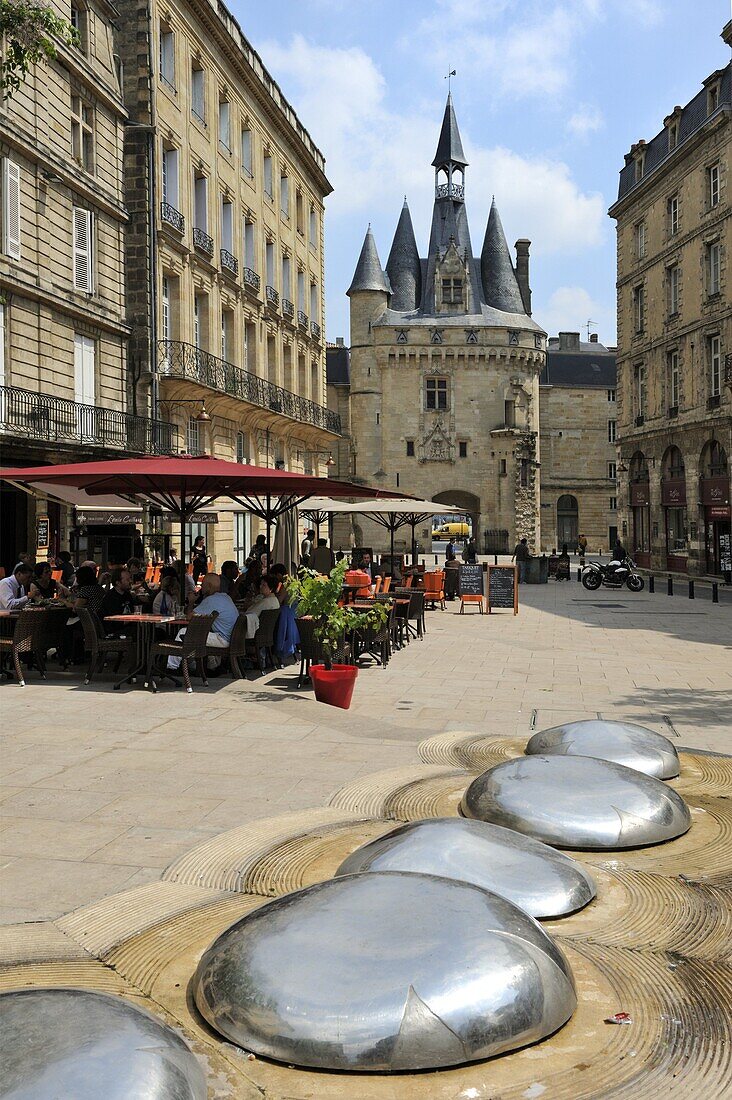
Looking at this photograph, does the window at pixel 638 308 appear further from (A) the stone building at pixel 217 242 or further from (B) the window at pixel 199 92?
(B) the window at pixel 199 92

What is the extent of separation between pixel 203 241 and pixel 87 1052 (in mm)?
27107

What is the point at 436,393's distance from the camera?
2366 inches

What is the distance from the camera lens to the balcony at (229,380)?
980 inches

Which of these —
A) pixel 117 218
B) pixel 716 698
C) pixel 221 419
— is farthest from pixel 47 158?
pixel 716 698

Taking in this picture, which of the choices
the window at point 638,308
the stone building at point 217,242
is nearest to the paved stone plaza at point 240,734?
the stone building at point 217,242

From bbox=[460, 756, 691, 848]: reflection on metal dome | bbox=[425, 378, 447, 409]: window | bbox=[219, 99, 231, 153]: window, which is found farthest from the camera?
bbox=[425, 378, 447, 409]: window

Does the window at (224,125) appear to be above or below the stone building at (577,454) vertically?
above

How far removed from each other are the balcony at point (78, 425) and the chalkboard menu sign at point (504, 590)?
8.70 m

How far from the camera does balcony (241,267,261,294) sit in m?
30.6

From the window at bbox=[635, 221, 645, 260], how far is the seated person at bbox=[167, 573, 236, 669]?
3144cm

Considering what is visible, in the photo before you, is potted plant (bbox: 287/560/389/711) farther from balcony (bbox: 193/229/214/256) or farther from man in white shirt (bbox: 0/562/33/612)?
balcony (bbox: 193/229/214/256)

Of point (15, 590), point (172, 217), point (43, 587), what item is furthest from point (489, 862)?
point (172, 217)

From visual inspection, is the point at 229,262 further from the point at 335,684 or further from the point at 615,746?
the point at 615,746

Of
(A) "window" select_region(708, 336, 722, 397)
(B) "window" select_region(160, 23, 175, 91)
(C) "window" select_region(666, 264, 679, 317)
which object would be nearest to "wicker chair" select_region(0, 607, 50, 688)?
(B) "window" select_region(160, 23, 175, 91)
